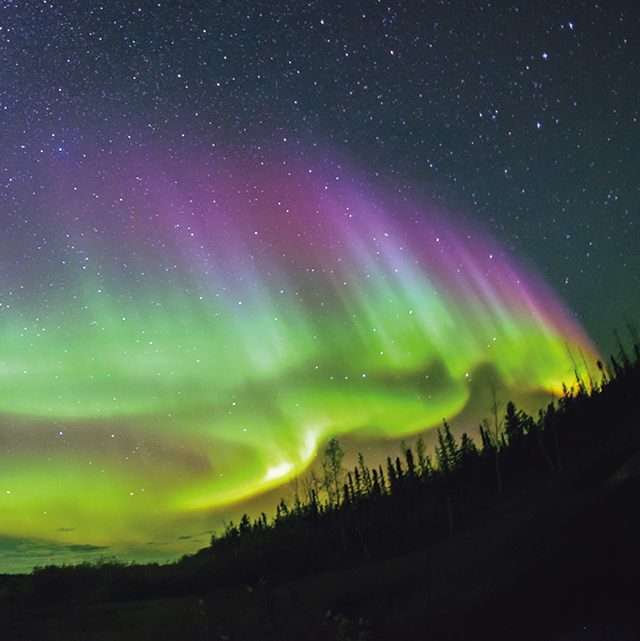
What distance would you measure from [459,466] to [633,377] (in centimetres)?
3066

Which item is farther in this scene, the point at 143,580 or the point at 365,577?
the point at 143,580

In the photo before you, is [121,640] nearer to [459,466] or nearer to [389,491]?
[459,466]

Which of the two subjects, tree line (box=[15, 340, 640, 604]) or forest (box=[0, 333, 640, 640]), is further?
tree line (box=[15, 340, 640, 604])

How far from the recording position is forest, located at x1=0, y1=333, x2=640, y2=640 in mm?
15438

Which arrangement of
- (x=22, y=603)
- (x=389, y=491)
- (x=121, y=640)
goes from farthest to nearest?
(x=389, y=491), (x=22, y=603), (x=121, y=640)

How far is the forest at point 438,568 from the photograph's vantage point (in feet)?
50.6

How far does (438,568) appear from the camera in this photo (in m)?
30.2

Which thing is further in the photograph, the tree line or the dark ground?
the tree line

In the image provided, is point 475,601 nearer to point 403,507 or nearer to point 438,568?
point 438,568

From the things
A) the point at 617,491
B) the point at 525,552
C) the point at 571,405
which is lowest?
the point at 525,552

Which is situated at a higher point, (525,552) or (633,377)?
(633,377)

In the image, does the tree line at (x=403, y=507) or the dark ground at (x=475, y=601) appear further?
the tree line at (x=403, y=507)

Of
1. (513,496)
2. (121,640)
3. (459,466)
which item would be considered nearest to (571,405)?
(459,466)

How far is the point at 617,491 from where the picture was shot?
2455 centimetres
